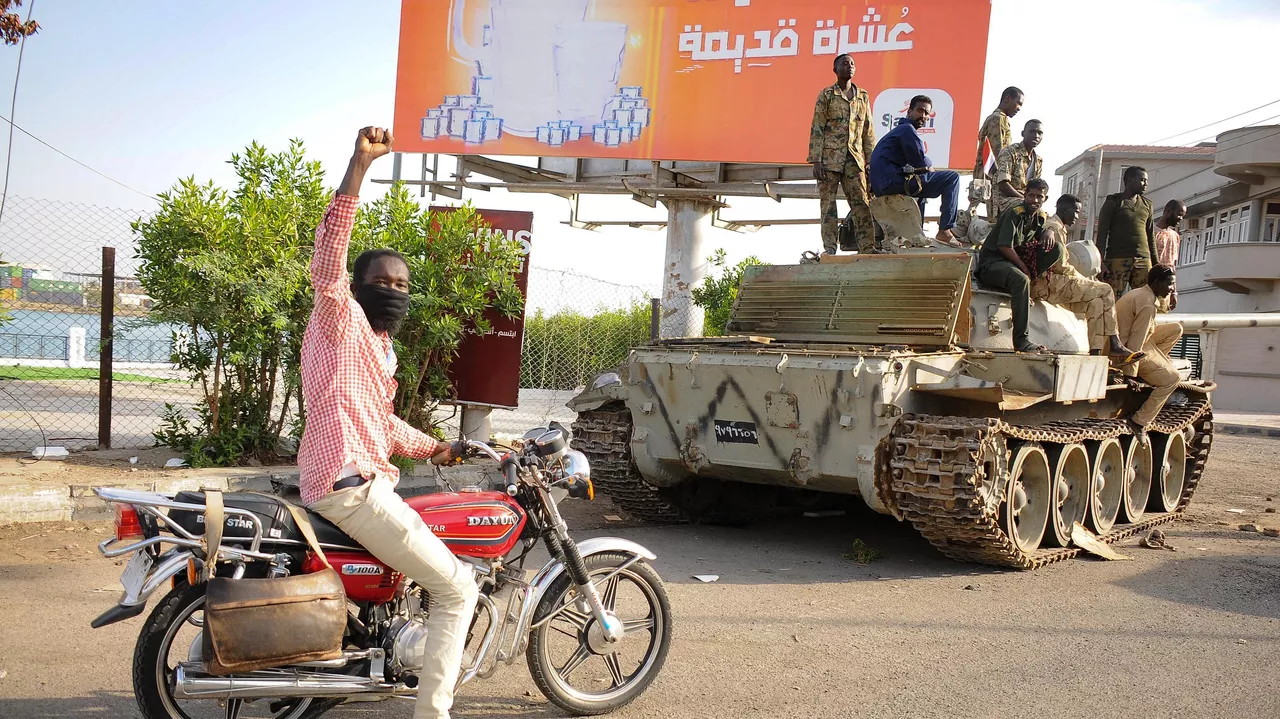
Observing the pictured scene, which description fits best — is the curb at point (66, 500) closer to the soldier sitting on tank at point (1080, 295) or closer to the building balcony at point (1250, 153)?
the soldier sitting on tank at point (1080, 295)

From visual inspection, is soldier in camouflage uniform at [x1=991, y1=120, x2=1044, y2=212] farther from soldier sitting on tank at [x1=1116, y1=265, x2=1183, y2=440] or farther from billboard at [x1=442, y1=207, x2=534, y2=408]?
billboard at [x1=442, y1=207, x2=534, y2=408]

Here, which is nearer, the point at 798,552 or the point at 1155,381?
the point at 798,552

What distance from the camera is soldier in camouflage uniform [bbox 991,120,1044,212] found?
10.2 meters

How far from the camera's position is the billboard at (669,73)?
48.1ft

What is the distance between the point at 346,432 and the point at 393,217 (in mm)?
6026

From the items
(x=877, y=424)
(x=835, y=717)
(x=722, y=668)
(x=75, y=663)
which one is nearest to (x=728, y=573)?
(x=877, y=424)

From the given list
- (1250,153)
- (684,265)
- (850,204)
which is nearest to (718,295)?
(684,265)

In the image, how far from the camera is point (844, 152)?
977 cm

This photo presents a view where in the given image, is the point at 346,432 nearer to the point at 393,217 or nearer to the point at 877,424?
the point at 877,424

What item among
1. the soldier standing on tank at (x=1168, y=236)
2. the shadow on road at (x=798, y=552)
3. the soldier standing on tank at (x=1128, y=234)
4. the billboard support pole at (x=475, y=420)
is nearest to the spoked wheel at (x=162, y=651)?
the shadow on road at (x=798, y=552)

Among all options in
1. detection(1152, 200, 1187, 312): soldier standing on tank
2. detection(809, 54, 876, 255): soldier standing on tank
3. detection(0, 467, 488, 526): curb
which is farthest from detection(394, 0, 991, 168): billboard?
detection(0, 467, 488, 526): curb

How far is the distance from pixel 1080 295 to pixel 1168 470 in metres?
2.18

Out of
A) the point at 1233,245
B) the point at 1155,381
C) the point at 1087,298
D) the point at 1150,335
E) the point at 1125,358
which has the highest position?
the point at 1233,245

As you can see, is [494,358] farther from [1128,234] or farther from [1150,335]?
[1128,234]
